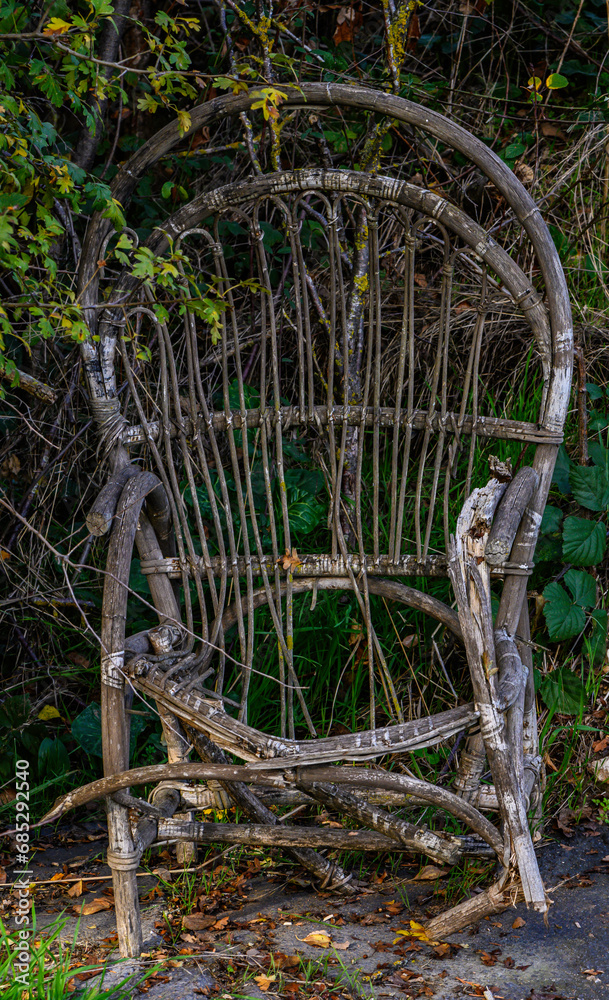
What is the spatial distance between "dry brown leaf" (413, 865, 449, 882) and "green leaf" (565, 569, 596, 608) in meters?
0.82

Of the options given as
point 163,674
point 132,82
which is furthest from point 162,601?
point 132,82

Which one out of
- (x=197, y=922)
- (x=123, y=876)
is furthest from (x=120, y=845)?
(x=197, y=922)

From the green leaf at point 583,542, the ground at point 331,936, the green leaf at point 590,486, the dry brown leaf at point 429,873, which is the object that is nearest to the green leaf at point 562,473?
the green leaf at point 590,486

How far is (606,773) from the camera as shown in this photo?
7.41 ft

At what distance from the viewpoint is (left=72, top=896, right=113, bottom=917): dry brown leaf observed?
193 centimetres

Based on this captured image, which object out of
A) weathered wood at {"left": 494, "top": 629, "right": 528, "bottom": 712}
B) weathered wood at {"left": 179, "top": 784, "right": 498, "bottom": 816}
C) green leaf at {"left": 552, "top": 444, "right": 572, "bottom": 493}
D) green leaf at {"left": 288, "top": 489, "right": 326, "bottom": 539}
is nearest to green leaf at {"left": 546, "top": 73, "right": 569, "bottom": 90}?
green leaf at {"left": 552, "top": 444, "right": 572, "bottom": 493}

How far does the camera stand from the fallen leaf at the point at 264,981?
1.62 m

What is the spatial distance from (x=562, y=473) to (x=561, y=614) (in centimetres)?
46

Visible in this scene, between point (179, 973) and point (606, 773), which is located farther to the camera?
point (606, 773)

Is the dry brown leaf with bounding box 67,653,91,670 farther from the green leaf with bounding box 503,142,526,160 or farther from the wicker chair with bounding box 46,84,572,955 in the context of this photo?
the green leaf with bounding box 503,142,526,160

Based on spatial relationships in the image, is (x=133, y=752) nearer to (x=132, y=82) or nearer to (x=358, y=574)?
(x=358, y=574)

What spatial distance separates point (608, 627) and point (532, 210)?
1234 mm

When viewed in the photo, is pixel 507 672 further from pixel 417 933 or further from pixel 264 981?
pixel 264 981

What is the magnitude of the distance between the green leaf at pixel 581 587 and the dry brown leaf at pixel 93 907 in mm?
1481
